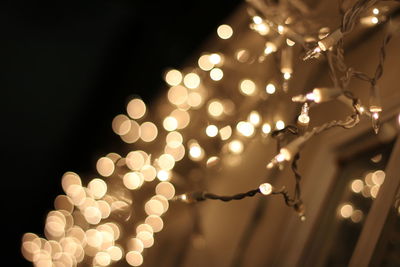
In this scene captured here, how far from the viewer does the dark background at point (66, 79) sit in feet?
9.40

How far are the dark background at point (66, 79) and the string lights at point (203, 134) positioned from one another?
21.4 inches

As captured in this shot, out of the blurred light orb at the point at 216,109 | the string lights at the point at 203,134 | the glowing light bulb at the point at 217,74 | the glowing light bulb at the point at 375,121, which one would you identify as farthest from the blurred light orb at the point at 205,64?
the glowing light bulb at the point at 375,121

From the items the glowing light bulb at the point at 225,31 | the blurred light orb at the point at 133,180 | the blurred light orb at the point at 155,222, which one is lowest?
the blurred light orb at the point at 155,222

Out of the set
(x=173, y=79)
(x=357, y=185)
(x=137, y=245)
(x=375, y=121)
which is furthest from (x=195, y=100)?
(x=375, y=121)

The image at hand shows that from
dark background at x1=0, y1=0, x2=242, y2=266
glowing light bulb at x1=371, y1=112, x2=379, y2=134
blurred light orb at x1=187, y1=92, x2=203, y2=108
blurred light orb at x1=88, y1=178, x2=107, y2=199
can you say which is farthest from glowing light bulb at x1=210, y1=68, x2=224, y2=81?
dark background at x1=0, y1=0, x2=242, y2=266

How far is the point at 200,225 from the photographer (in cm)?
153

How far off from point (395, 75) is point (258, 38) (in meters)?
0.63

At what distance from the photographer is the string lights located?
749 mm

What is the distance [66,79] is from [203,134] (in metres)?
1.72

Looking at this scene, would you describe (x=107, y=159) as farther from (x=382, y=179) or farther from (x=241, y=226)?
(x=382, y=179)

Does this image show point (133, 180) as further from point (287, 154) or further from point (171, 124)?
point (287, 154)

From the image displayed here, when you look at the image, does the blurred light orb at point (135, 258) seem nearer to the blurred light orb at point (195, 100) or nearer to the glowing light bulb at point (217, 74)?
the blurred light orb at point (195, 100)

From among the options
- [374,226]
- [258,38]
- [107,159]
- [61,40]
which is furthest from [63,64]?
[374,226]

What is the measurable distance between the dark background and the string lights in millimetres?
544
